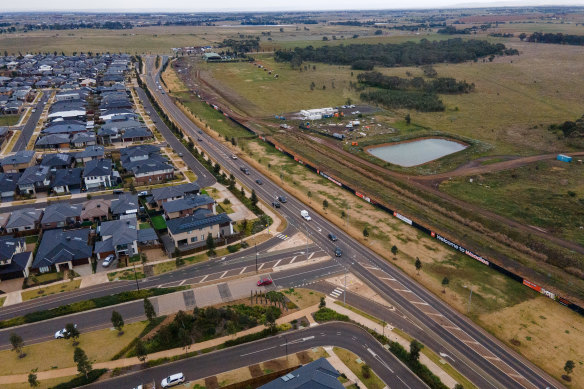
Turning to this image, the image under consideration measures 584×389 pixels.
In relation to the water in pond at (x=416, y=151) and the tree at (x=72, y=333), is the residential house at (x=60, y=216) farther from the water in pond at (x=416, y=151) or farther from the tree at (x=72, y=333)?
the water in pond at (x=416, y=151)

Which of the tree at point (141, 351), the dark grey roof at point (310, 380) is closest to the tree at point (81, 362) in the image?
the tree at point (141, 351)

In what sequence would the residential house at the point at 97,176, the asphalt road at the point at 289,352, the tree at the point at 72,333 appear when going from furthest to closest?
the residential house at the point at 97,176 < the tree at the point at 72,333 < the asphalt road at the point at 289,352

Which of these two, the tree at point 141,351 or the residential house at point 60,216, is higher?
the residential house at point 60,216

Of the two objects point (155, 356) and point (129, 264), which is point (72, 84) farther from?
point (155, 356)

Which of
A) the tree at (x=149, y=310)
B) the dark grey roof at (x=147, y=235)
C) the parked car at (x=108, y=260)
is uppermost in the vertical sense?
the dark grey roof at (x=147, y=235)

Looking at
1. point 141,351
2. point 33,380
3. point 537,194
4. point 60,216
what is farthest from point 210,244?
point 537,194

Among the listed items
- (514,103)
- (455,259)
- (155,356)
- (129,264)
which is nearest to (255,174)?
(129,264)

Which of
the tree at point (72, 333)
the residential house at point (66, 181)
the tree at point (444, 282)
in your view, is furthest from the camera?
the residential house at point (66, 181)
